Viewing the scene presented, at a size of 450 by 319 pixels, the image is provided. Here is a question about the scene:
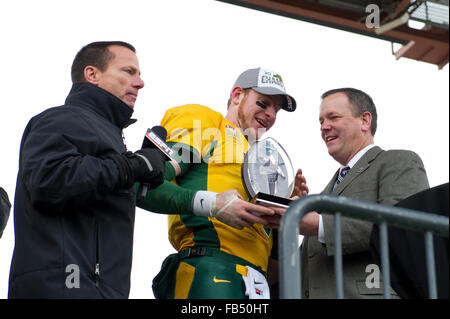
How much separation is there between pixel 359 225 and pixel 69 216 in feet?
4.53

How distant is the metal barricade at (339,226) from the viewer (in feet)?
6.93

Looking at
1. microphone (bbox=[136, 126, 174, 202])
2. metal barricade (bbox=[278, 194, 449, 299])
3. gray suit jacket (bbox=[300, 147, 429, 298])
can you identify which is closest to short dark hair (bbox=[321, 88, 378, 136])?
gray suit jacket (bbox=[300, 147, 429, 298])

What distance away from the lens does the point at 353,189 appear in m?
3.72

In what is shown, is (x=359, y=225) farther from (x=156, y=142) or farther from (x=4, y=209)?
(x=4, y=209)

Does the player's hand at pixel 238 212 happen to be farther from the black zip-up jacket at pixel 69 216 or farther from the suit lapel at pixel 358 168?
the suit lapel at pixel 358 168

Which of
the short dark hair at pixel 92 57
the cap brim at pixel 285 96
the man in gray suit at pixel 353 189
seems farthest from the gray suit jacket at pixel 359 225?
the short dark hair at pixel 92 57

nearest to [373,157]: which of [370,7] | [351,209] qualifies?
[351,209]

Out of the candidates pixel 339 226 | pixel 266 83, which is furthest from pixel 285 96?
pixel 339 226

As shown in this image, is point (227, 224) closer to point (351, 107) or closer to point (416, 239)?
point (416, 239)

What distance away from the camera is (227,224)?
3250 millimetres

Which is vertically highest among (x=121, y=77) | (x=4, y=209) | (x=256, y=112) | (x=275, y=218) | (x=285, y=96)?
(x=285, y=96)

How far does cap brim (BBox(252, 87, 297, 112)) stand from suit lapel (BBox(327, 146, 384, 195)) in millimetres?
484

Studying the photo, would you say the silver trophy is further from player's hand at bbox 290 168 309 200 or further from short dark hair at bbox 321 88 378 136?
short dark hair at bbox 321 88 378 136

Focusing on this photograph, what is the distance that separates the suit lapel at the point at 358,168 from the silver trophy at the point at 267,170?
0.28 meters
